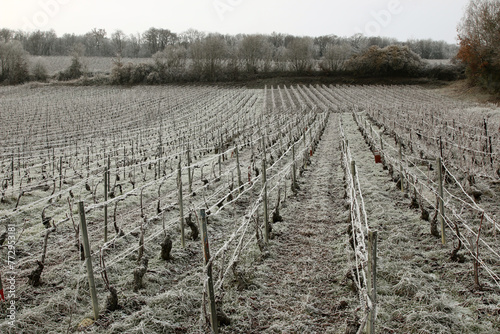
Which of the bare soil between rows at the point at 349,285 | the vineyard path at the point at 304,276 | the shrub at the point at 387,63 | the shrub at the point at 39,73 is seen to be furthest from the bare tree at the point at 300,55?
the bare soil between rows at the point at 349,285

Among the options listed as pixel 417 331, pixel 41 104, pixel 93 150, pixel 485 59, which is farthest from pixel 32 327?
pixel 485 59

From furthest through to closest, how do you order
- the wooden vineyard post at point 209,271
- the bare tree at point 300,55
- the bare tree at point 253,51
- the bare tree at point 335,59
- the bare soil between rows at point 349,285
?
1. the bare tree at point 253,51
2. the bare tree at point 300,55
3. the bare tree at point 335,59
4. the bare soil between rows at point 349,285
5. the wooden vineyard post at point 209,271

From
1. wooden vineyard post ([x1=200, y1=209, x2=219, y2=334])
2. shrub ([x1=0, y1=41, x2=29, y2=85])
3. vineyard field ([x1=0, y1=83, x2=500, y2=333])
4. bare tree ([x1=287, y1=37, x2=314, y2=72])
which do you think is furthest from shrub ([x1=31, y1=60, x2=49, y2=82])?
wooden vineyard post ([x1=200, y1=209, x2=219, y2=334])

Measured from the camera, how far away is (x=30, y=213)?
645 centimetres

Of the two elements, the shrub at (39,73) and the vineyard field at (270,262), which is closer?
the vineyard field at (270,262)

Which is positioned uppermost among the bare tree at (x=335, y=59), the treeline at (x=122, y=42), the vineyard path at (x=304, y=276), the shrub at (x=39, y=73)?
the treeline at (x=122, y=42)

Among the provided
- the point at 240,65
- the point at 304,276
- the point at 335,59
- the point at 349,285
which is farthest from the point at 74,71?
the point at 349,285

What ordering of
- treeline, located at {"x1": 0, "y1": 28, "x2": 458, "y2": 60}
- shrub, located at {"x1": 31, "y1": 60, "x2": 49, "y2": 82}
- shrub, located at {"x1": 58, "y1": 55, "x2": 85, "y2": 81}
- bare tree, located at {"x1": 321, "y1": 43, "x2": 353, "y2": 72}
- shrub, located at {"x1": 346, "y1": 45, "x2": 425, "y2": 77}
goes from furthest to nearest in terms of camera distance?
treeline, located at {"x1": 0, "y1": 28, "x2": 458, "y2": 60}
shrub, located at {"x1": 58, "y1": 55, "x2": 85, "y2": 81}
shrub, located at {"x1": 31, "y1": 60, "x2": 49, "y2": 82}
bare tree, located at {"x1": 321, "y1": 43, "x2": 353, "y2": 72}
shrub, located at {"x1": 346, "y1": 45, "x2": 425, "y2": 77}

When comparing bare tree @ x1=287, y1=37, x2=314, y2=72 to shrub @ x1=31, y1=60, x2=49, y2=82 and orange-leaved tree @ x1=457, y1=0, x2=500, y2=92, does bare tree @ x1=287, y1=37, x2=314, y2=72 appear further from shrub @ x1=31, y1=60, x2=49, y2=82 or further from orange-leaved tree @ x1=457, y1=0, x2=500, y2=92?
shrub @ x1=31, y1=60, x2=49, y2=82

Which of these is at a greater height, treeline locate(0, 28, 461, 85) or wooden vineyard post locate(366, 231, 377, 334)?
treeline locate(0, 28, 461, 85)

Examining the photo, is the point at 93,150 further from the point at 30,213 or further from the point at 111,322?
the point at 111,322

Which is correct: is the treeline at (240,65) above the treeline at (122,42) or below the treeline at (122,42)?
below

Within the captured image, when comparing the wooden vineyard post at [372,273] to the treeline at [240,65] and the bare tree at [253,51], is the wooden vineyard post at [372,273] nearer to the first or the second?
the treeline at [240,65]

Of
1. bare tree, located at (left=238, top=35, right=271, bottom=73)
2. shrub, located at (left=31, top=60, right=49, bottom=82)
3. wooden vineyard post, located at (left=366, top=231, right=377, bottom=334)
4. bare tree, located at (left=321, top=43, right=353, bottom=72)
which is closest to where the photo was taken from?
wooden vineyard post, located at (left=366, top=231, right=377, bottom=334)
